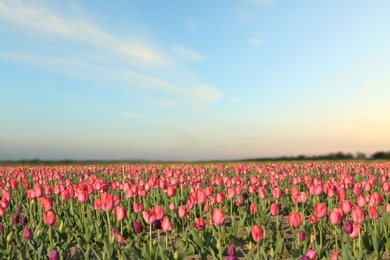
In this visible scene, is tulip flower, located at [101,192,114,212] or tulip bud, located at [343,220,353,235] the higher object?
tulip flower, located at [101,192,114,212]

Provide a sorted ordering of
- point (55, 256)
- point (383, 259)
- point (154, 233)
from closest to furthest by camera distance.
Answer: point (55, 256), point (383, 259), point (154, 233)

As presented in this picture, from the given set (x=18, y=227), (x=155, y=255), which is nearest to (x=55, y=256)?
(x=155, y=255)

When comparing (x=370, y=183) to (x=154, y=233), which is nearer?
(x=154, y=233)

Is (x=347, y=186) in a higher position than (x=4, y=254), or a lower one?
higher

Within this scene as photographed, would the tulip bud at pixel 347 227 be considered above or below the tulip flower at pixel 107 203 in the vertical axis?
below

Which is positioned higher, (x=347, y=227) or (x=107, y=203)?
(x=107, y=203)

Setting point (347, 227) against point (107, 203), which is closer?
point (347, 227)

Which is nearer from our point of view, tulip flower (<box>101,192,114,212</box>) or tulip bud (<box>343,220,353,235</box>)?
tulip bud (<box>343,220,353,235</box>)

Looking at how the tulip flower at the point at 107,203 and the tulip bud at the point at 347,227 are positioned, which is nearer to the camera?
the tulip bud at the point at 347,227

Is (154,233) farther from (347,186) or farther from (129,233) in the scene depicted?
(347,186)

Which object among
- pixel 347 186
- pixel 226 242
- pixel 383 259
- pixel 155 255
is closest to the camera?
pixel 155 255

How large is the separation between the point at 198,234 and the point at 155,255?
1.37 meters

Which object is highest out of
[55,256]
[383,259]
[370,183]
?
[370,183]

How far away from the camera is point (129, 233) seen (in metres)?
8.02
